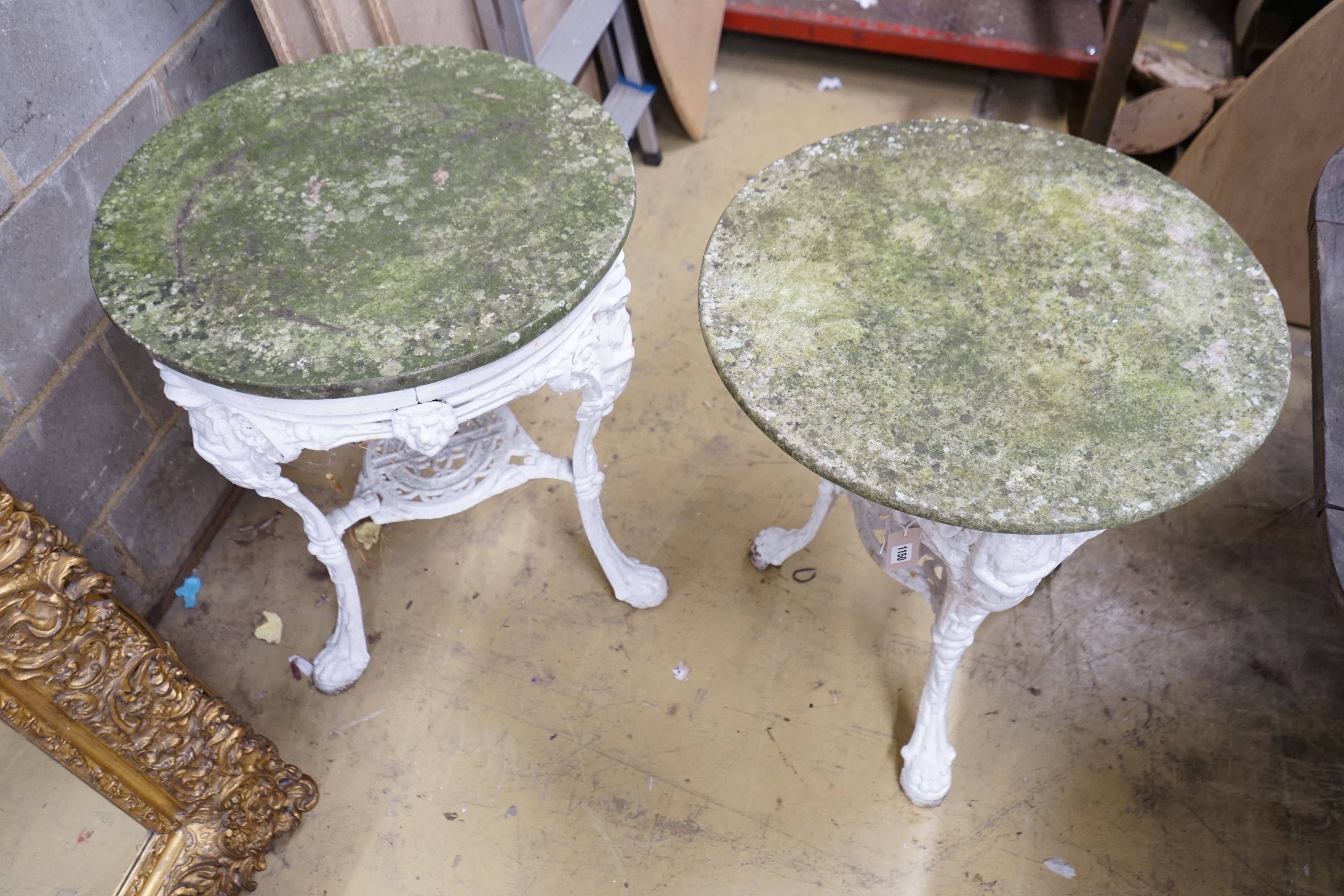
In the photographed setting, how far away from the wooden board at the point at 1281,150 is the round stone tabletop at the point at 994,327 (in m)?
1.00

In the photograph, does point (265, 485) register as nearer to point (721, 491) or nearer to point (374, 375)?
point (374, 375)

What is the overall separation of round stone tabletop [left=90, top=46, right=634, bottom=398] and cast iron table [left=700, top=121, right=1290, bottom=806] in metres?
0.26

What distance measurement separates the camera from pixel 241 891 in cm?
162

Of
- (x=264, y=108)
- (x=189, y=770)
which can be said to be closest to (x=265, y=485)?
(x=189, y=770)

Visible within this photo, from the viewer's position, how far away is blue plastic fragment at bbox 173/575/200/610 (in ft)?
6.62

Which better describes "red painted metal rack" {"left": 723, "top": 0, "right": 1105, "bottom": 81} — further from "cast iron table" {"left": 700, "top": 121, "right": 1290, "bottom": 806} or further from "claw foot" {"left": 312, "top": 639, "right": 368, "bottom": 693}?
"claw foot" {"left": 312, "top": 639, "right": 368, "bottom": 693}

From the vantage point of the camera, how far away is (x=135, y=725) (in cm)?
140

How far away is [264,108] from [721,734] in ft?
4.52

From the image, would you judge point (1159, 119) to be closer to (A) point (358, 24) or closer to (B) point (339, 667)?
(A) point (358, 24)

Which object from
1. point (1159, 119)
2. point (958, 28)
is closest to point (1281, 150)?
point (1159, 119)

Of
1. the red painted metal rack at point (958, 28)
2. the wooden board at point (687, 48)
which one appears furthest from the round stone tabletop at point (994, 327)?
the red painted metal rack at point (958, 28)

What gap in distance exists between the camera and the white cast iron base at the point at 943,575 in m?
1.21

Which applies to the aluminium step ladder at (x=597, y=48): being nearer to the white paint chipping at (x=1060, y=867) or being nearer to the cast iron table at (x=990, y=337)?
the cast iron table at (x=990, y=337)

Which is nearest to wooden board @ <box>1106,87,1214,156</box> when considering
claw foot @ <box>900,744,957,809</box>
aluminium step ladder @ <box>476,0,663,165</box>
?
aluminium step ladder @ <box>476,0,663,165</box>
